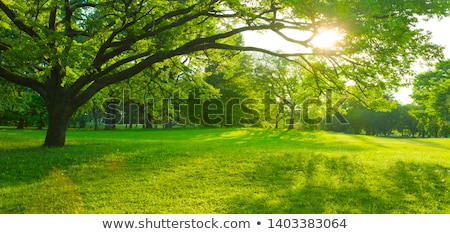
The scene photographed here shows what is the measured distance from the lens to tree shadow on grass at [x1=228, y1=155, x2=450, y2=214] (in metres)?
9.62

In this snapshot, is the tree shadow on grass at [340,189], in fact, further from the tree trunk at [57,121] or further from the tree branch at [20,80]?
the tree branch at [20,80]

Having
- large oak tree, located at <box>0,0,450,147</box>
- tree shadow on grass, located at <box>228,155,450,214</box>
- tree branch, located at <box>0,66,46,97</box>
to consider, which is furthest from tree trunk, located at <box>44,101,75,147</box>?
tree shadow on grass, located at <box>228,155,450,214</box>

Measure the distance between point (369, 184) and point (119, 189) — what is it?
302 inches

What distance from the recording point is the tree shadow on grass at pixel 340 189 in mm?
9617

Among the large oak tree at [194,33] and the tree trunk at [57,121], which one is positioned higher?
the large oak tree at [194,33]

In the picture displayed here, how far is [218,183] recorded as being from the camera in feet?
39.1

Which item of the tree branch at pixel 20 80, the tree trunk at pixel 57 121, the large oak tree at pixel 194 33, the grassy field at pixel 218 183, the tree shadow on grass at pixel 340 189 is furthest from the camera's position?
the tree trunk at pixel 57 121

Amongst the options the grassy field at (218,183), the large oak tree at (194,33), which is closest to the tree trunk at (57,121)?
the large oak tree at (194,33)

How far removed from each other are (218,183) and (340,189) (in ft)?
12.1

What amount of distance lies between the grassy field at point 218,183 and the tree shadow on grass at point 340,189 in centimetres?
3

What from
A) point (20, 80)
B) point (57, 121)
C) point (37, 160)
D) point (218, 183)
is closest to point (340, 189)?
point (218, 183)

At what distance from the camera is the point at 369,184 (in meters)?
11.9

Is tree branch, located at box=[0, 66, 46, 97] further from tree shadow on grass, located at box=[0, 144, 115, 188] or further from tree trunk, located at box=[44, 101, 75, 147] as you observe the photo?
tree shadow on grass, located at box=[0, 144, 115, 188]

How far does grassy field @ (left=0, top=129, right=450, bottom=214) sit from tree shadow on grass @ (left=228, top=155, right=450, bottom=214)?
3 centimetres
